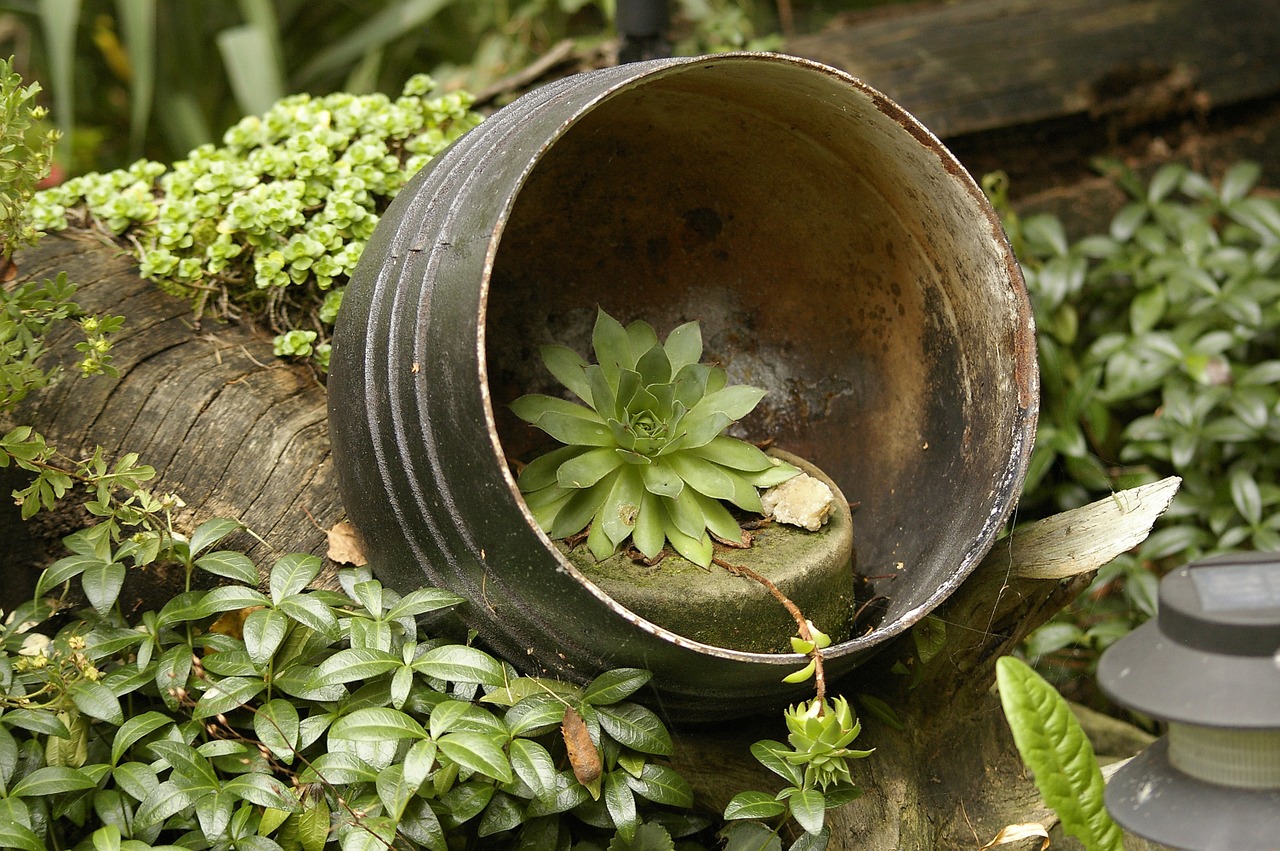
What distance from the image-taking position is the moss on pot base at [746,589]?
138cm

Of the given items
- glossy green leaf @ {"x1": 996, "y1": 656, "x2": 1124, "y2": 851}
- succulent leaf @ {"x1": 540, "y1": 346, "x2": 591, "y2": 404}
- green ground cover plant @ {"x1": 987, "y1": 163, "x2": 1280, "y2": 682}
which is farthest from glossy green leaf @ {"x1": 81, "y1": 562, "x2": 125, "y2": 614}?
green ground cover plant @ {"x1": 987, "y1": 163, "x2": 1280, "y2": 682}

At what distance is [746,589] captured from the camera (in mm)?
1411

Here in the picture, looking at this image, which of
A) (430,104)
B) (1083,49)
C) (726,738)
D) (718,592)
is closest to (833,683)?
(726,738)

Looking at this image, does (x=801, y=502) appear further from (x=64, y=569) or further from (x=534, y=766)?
(x=64, y=569)

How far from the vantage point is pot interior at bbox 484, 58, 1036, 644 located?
1.51 metres

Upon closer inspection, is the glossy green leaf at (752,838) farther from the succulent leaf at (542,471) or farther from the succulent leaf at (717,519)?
the succulent leaf at (542,471)

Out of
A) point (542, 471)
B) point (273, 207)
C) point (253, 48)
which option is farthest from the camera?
point (253, 48)

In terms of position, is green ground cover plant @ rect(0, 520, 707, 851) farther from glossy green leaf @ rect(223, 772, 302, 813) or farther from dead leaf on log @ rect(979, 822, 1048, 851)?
dead leaf on log @ rect(979, 822, 1048, 851)

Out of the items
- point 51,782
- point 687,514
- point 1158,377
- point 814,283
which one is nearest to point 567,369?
point 687,514

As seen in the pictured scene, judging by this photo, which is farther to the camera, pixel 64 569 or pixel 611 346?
pixel 611 346

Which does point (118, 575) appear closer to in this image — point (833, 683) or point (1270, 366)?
point (833, 683)

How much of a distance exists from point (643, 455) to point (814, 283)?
1.81 feet

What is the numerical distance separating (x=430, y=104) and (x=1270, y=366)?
6.16 feet

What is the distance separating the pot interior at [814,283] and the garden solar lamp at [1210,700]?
37cm
